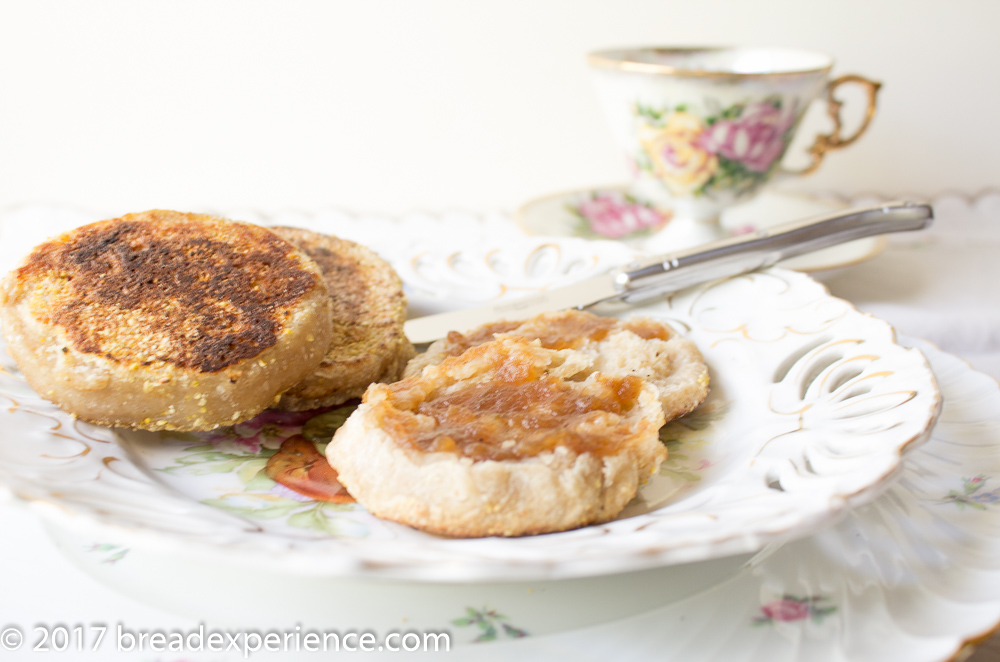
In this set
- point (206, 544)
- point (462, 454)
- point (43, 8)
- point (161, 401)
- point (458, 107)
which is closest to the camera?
point (206, 544)

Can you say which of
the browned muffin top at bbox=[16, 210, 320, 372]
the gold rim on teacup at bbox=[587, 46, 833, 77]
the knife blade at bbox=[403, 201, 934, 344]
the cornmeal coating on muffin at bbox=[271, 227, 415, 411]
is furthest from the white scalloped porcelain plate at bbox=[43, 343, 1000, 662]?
the gold rim on teacup at bbox=[587, 46, 833, 77]

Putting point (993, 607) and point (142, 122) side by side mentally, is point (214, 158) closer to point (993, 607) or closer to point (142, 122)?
point (142, 122)

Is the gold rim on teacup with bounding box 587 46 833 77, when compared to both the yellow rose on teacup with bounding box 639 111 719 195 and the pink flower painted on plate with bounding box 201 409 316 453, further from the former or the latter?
the pink flower painted on plate with bounding box 201 409 316 453

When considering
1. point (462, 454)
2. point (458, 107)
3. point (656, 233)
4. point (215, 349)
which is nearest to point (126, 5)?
point (458, 107)

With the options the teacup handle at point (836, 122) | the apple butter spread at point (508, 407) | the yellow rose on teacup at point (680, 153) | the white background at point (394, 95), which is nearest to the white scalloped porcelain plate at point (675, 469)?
the apple butter spread at point (508, 407)

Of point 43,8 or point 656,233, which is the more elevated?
point 43,8

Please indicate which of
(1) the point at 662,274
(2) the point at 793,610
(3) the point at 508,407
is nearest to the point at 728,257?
(1) the point at 662,274

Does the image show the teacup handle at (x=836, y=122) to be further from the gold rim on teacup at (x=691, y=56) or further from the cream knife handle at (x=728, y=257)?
the cream knife handle at (x=728, y=257)
